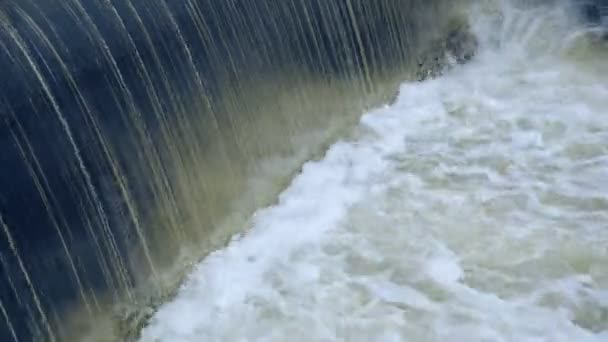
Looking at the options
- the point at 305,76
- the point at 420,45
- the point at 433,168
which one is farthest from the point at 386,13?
the point at 433,168

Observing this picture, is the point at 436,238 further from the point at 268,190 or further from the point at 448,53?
the point at 448,53

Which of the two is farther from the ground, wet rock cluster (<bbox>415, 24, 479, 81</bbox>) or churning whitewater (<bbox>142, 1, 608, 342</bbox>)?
wet rock cluster (<bbox>415, 24, 479, 81</bbox>)

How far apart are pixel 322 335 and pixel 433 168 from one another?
1.59m

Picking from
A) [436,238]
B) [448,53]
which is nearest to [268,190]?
[436,238]

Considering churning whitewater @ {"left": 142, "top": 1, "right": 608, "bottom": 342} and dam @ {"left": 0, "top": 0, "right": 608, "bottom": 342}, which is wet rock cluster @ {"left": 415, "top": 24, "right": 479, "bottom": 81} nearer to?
churning whitewater @ {"left": 142, "top": 1, "right": 608, "bottom": 342}

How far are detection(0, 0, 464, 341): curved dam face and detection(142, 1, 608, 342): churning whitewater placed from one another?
21 centimetres

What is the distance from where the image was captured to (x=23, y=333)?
12.9ft

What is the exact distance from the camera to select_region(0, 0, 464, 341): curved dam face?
4.04 meters

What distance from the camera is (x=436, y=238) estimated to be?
192 inches

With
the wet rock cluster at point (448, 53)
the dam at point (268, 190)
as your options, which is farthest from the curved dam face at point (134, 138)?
the wet rock cluster at point (448, 53)

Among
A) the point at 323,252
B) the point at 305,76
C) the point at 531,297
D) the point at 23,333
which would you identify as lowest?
the point at 531,297

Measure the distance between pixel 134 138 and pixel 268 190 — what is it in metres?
1.05

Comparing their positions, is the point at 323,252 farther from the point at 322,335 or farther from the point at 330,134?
the point at 330,134

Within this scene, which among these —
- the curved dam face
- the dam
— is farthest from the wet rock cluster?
the curved dam face
